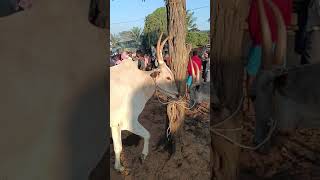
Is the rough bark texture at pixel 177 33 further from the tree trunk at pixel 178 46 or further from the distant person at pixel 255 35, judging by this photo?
the distant person at pixel 255 35

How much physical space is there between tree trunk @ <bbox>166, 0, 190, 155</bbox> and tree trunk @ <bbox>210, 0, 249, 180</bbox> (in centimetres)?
401

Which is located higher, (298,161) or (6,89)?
(6,89)

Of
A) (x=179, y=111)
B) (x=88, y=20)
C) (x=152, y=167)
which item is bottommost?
(x=152, y=167)

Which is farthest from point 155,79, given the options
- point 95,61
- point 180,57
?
point 95,61

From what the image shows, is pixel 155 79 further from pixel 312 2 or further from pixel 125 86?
pixel 312 2

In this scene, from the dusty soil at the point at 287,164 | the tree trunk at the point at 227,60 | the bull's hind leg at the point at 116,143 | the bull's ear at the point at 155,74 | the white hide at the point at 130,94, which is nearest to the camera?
the tree trunk at the point at 227,60

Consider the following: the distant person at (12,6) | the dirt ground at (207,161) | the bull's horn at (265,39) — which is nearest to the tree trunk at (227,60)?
the bull's horn at (265,39)

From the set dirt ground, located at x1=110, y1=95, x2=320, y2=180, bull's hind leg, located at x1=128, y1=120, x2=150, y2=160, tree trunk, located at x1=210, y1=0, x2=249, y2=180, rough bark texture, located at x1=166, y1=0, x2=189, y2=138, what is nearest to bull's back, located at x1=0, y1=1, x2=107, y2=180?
tree trunk, located at x1=210, y1=0, x2=249, y2=180

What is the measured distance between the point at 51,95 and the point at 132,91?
4603 millimetres

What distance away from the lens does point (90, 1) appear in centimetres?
223

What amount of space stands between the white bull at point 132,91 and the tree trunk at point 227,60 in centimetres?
427

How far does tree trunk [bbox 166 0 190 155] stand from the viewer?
605 centimetres

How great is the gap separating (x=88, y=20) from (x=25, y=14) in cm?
28

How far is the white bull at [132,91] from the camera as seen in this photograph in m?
6.46
